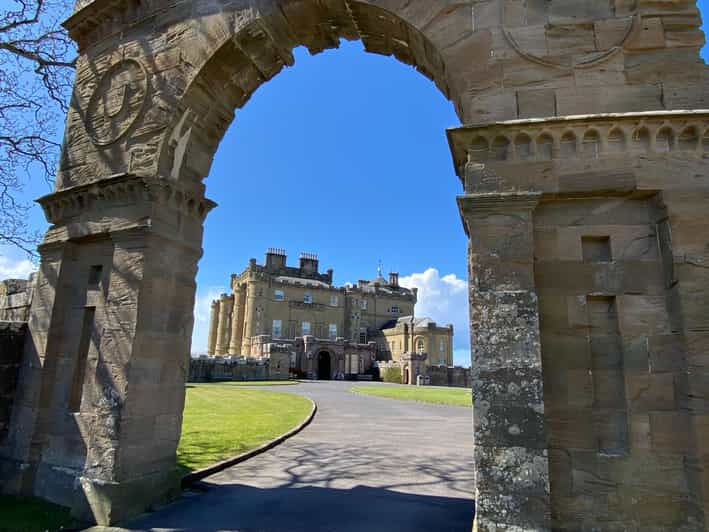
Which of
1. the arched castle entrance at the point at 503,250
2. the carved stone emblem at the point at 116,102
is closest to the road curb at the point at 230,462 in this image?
the arched castle entrance at the point at 503,250

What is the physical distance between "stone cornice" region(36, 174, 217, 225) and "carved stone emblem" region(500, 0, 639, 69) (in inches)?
175

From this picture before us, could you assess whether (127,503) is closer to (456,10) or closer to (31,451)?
(31,451)

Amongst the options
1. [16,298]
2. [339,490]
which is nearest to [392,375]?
[339,490]

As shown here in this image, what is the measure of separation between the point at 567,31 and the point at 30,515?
7882 mm

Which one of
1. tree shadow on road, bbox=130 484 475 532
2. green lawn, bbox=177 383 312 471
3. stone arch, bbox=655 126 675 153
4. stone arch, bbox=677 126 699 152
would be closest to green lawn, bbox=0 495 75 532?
tree shadow on road, bbox=130 484 475 532

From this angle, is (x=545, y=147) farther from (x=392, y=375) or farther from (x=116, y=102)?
(x=392, y=375)

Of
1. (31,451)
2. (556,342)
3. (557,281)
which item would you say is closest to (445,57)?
(557,281)

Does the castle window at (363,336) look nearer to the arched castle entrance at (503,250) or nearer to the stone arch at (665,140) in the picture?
the arched castle entrance at (503,250)

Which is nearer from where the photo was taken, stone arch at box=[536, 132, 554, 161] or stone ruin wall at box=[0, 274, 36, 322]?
stone arch at box=[536, 132, 554, 161]

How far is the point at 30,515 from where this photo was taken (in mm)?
4930

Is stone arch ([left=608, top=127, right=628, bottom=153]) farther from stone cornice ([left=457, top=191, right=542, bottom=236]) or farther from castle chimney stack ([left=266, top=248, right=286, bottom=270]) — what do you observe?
castle chimney stack ([left=266, top=248, right=286, bottom=270])

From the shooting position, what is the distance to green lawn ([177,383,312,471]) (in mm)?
7895

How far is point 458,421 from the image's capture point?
14.3 m

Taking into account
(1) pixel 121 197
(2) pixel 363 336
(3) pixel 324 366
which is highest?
(2) pixel 363 336
